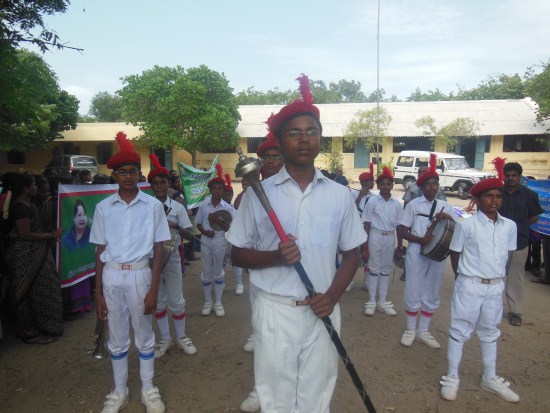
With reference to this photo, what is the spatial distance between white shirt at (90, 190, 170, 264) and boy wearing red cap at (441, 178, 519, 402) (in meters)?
2.69

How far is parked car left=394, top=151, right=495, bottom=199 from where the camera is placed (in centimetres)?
1905

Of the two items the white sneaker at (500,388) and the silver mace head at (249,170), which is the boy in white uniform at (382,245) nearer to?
A: the white sneaker at (500,388)

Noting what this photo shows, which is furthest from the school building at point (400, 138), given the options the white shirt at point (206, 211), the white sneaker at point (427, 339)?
the white sneaker at point (427, 339)

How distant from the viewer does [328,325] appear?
208cm

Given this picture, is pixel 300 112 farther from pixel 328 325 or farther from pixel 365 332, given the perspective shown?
pixel 365 332

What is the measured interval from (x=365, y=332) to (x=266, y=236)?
3.17 meters

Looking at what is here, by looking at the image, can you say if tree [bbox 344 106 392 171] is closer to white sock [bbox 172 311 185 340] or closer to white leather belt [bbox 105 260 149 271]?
white sock [bbox 172 311 185 340]

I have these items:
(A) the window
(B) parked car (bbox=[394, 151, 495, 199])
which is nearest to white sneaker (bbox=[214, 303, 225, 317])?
(B) parked car (bbox=[394, 151, 495, 199])

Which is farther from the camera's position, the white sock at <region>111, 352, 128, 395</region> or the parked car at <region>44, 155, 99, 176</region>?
the parked car at <region>44, 155, 99, 176</region>

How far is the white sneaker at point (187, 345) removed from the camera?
4211mm

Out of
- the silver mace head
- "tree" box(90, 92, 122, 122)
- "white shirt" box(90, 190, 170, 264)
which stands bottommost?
"white shirt" box(90, 190, 170, 264)

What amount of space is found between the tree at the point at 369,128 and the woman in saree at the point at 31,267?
958 inches

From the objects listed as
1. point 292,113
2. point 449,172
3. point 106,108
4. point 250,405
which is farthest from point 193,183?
point 106,108

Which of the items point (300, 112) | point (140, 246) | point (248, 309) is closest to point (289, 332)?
point (300, 112)
